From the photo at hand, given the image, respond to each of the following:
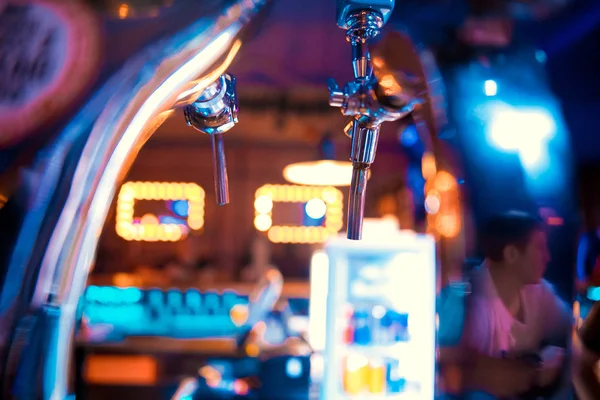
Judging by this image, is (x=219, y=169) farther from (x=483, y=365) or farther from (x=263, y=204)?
(x=263, y=204)

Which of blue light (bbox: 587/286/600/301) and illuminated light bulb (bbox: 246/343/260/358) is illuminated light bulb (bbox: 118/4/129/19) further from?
illuminated light bulb (bbox: 246/343/260/358)

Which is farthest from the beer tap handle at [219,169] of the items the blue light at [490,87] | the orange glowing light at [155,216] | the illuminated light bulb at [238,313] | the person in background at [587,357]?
the orange glowing light at [155,216]

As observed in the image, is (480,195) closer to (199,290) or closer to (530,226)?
(530,226)

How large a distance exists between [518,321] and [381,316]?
79.1 inches

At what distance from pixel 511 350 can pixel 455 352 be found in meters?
0.42

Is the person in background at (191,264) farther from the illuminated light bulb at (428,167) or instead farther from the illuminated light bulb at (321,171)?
the illuminated light bulb at (428,167)

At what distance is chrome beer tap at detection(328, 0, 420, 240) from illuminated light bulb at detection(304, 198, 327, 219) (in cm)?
504

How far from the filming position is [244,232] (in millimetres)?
5770

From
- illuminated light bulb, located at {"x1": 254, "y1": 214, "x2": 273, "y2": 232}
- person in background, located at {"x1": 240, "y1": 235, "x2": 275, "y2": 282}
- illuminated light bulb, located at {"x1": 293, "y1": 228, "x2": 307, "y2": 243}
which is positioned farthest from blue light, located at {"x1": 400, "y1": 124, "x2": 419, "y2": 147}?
person in background, located at {"x1": 240, "y1": 235, "x2": 275, "y2": 282}

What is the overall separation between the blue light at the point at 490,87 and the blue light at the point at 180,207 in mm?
4620

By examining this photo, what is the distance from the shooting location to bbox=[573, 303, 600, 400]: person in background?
3.23 feet

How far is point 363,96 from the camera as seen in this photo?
498mm

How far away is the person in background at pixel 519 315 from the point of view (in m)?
0.93

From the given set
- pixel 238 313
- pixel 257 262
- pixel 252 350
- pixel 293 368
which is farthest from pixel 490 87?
pixel 257 262
